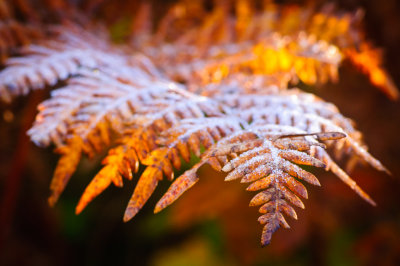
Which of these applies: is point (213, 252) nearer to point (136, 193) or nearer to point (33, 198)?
point (33, 198)

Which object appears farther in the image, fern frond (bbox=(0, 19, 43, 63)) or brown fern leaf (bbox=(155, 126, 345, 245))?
fern frond (bbox=(0, 19, 43, 63))

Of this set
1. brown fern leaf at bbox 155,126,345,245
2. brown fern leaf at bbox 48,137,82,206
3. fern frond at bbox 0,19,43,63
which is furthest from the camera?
fern frond at bbox 0,19,43,63

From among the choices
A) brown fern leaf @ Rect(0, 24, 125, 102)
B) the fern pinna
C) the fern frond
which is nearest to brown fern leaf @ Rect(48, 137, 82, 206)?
the fern pinna

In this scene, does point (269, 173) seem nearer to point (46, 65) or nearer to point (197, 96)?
point (197, 96)

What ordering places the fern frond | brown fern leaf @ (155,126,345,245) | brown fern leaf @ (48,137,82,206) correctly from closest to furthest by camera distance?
1. brown fern leaf @ (155,126,345,245)
2. brown fern leaf @ (48,137,82,206)
3. the fern frond

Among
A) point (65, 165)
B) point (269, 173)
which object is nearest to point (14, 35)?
point (65, 165)

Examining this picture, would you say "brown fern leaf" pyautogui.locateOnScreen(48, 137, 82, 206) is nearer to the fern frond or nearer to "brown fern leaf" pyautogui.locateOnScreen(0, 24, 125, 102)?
"brown fern leaf" pyautogui.locateOnScreen(0, 24, 125, 102)

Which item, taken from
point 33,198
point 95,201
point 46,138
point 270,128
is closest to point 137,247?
point 95,201

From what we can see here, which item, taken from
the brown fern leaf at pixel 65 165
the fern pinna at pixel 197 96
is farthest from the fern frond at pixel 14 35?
the brown fern leaf at pixel 65 165

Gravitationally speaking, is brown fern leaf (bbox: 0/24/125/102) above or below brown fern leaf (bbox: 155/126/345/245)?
above
